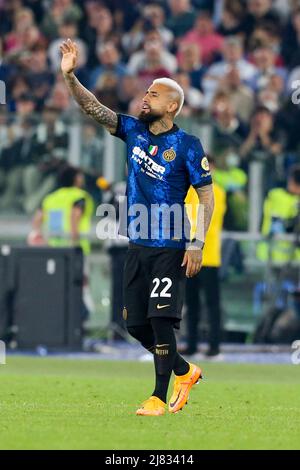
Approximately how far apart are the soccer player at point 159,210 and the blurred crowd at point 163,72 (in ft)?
27.4

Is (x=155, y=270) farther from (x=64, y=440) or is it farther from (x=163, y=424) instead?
(x=64, y=440)

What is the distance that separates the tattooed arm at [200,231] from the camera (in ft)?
36.0

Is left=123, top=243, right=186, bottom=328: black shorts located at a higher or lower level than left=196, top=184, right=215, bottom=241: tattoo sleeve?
lower

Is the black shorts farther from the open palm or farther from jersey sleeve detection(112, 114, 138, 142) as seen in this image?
the open palm

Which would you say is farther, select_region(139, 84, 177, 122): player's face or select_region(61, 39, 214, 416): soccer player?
select_region(139, 84, 177, 122): player's face

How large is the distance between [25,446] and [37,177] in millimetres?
11090

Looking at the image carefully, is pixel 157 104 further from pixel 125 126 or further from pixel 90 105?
pixel 90 105

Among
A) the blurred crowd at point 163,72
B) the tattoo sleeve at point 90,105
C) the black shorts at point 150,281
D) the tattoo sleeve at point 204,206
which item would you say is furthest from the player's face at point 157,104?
the blurred crowd at point 163,72

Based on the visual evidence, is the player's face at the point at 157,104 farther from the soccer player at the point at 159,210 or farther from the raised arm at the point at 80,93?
the raised arm at the point at 80,93

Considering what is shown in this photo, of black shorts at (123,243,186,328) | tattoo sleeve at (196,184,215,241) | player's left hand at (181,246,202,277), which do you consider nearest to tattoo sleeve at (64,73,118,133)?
tattoo sleeve at (196,184,215,241)

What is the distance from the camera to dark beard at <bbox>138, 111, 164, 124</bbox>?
11141mm

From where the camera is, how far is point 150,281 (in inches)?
435

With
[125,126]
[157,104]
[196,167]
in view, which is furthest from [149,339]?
[157,104]
